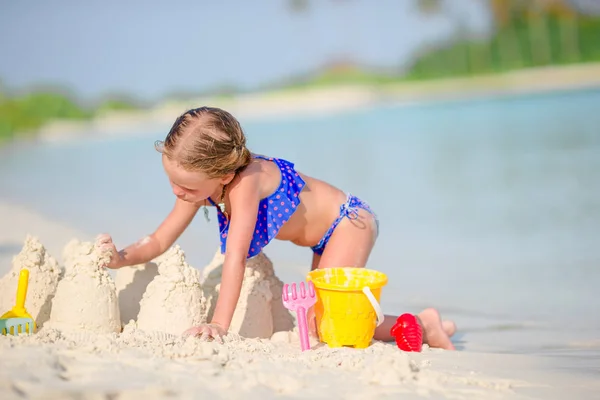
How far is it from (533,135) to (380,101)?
13701 mm

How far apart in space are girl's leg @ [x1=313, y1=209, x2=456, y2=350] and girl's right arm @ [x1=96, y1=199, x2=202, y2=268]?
21.4 inches

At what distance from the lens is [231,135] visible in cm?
254

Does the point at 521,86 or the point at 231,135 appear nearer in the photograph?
the point at 231,135

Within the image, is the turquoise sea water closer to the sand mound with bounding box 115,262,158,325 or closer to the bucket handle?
the bucket handle

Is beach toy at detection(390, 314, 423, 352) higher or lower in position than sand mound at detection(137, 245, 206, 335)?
lower

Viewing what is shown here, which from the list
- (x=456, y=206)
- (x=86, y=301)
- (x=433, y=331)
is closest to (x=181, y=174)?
(x=86, y=301)

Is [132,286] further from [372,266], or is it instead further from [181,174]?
[372,266]

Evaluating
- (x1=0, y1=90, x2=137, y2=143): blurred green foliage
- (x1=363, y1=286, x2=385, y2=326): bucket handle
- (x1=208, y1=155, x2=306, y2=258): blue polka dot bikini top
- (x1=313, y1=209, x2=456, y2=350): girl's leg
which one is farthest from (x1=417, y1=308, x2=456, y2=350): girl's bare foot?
(x1=0, y1=90, x2=137, y2=143): blurred green foliage

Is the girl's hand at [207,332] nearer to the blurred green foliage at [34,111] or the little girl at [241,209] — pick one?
the little girl at [241,209]

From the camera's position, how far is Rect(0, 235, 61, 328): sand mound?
2.66 meters

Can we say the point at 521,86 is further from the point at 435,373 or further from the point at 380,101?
the point at 435,373

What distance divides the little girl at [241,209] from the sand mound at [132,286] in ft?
0.38

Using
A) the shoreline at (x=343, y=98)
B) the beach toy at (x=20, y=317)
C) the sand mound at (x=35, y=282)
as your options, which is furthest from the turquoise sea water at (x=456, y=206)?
the shoreline at (x=343, y=98)

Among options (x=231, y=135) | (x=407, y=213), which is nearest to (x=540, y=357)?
(x=231, y=135)
